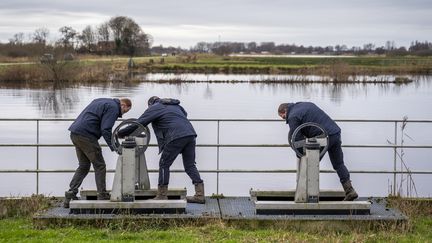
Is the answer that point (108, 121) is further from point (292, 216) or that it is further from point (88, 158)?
point (292, 216)

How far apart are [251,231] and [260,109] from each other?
1092 inches

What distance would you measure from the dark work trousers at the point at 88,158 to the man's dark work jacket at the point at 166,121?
1.40 ft

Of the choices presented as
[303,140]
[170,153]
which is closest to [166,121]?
[170,153]

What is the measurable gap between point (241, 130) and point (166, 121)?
17.5 metres

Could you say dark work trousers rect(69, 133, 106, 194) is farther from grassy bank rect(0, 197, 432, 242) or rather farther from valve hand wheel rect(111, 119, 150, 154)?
grassy bank rect(0, 197, 432, 242)

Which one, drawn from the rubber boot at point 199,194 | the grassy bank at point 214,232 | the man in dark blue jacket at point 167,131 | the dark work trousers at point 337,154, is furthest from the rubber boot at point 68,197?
the dark work trousers at point 337,154

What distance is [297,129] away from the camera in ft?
31.6

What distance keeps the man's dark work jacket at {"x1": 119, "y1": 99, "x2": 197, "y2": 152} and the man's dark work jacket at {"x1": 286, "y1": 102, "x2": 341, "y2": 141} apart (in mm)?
1386

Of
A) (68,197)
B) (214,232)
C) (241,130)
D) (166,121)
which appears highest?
(166,121)

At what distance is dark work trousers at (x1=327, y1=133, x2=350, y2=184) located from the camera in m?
9.98

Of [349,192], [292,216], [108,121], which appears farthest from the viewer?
[349,192]

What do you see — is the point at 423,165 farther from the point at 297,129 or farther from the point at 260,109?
the point at 260,109

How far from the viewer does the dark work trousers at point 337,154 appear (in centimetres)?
998

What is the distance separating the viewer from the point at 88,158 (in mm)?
9992
